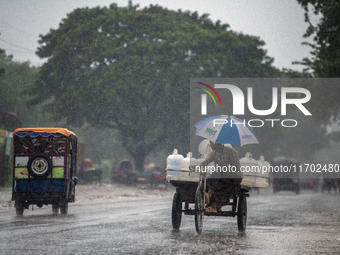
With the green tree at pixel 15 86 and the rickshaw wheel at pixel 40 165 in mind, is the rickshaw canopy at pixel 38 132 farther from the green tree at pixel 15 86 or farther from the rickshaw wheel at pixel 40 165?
the green tree at pixel 15 86

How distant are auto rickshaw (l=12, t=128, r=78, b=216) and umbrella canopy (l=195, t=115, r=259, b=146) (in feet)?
19.2

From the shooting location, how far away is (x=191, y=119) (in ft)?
147

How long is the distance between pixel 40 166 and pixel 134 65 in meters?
27.8

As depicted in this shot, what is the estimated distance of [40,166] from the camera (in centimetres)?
1684

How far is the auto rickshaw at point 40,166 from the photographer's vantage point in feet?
55.3

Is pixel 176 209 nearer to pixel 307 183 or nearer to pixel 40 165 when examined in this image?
pixel 40 165

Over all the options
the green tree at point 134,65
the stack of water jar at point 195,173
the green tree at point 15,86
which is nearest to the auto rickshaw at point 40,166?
the stack of water jar at point 195,173

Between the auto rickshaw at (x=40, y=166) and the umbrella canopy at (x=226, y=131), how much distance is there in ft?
19.2

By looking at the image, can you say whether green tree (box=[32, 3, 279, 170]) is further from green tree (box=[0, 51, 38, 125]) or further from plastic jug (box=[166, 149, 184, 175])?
plastic jug (box=[166, 149, 184, 175])

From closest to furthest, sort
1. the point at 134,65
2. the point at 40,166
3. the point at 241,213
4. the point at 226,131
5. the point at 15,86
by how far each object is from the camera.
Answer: the point at 226,131 < the point at 241,213 < the point at 40,166 < the point at 134,65 < the point at 15,86

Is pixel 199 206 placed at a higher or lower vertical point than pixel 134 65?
lower

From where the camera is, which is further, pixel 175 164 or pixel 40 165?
pixel 40 165

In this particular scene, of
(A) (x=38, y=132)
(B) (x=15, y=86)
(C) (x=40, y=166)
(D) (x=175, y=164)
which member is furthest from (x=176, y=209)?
(B) (x=15, y=86)

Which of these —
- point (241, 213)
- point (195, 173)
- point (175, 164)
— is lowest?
point (241, 213)
